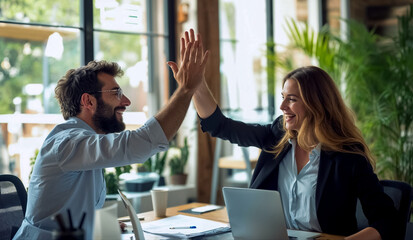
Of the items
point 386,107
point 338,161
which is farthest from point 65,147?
point 386,107

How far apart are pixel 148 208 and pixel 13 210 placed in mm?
1715

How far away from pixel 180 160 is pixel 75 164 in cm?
252

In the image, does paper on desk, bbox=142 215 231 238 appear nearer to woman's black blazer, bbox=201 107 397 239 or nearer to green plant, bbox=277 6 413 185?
woman's black blazer, bbox=201 107 397 239

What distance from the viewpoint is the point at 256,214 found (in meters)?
1.55

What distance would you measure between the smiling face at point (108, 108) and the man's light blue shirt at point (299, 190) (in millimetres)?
759

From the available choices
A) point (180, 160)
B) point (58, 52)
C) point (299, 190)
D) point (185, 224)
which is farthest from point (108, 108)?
point (180, 160)

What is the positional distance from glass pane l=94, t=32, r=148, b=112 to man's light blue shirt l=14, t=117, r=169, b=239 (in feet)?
8.50

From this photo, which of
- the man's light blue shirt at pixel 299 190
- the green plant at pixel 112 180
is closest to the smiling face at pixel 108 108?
the man's light blue shirt at pixel 299 190

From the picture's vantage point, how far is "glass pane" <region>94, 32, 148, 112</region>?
449 cm

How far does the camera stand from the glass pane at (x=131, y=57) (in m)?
4.49

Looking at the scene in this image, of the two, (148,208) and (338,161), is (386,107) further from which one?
(338,161)

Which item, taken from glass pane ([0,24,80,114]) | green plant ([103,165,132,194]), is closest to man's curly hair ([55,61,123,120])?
green plant ([103,165,132,194])

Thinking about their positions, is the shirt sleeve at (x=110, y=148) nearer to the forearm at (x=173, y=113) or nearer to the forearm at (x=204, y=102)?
the forearm at (x=173, y=113)

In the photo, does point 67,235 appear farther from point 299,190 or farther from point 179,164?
point 179,164
